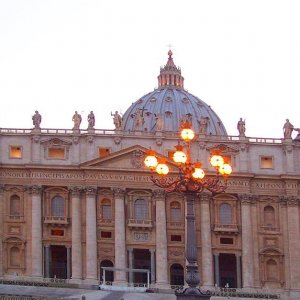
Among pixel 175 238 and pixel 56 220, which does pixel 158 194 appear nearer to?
pixel 175 238

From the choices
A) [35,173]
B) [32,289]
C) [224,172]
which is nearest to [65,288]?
[32,289]

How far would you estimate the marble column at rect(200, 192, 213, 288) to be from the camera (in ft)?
280

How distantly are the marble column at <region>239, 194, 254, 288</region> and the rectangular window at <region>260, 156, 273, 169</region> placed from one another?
153 inches

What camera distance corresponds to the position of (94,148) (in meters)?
87.0

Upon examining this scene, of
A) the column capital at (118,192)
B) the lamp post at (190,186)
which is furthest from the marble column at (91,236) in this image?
the lamp post at (190,186)

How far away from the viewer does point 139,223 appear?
282ft

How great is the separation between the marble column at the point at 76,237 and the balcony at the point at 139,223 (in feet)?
16.3

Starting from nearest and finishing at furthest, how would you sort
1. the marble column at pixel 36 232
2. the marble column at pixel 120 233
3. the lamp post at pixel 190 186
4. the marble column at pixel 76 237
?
the lamp post at pixel 190 186
the marble column at pixel 36 232
the marble column at pixel 76 237
the marble column at pixel 120 233

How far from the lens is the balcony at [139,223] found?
8562 centimetres

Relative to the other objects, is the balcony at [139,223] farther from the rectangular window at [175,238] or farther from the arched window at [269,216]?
the arched window at [269,216]

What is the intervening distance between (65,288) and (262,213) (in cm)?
2558

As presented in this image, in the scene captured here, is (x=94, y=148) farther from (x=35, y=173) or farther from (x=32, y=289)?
(x=32, y=289)

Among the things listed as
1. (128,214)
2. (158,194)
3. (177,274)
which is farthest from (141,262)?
(158,194)

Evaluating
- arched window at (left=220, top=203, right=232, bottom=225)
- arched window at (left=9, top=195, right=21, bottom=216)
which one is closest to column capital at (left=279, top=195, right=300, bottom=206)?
arched window at (left=220, top=203, right=232, bottom=225)
